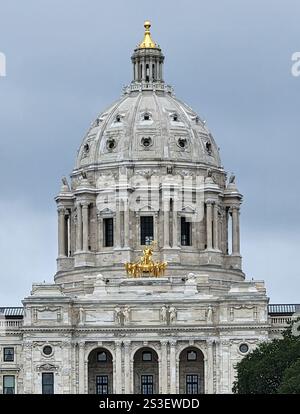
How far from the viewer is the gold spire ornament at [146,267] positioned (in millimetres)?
189375

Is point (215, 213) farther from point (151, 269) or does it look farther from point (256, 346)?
point (256, 346)

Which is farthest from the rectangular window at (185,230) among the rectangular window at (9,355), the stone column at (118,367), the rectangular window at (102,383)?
the rectangular window at (9,355)

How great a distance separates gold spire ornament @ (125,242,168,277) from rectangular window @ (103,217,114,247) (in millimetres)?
6561

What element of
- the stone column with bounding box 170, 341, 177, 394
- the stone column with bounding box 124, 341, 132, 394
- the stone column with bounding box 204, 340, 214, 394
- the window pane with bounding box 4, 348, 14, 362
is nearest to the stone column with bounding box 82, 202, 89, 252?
the window pane with bounding box 4, 348, 14, 362

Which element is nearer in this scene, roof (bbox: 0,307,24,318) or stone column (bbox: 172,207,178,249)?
roof (bbox: 0,307,24,318)

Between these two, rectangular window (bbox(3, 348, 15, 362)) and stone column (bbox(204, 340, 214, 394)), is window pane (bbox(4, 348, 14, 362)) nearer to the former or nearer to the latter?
rectangular window (bbox(3, 348, 15, 362))

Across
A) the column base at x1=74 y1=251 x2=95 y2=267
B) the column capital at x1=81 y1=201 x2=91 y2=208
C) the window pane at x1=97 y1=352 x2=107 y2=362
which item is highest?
the column capital at x1=81 y1=201 x2=91 y2=208

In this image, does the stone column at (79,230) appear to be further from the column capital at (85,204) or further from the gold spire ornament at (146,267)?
the gold spire ornament at (146,267)

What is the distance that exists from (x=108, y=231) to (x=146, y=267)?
30.9 feet

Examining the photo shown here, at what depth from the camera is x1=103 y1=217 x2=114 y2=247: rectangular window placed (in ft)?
647

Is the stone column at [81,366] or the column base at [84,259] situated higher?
the column base at [84,259]

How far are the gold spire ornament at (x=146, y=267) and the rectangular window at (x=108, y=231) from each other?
656 centimetres

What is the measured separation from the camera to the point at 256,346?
174750 mm

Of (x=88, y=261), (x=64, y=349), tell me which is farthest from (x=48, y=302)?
(x=88, y=261)
